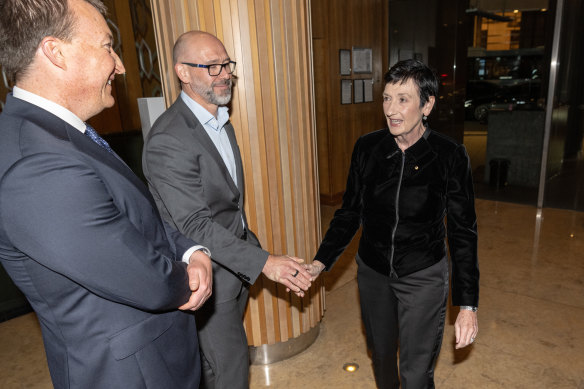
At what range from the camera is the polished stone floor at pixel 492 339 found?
8.92 ft

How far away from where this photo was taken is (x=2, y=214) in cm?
94

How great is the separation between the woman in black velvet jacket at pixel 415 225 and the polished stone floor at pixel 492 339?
0.96 meters

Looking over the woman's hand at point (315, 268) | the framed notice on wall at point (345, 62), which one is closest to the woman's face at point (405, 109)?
the woman's hand at point (315, 268)

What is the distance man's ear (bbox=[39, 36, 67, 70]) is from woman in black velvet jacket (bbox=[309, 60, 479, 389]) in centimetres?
132

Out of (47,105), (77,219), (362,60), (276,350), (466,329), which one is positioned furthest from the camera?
(362,60)

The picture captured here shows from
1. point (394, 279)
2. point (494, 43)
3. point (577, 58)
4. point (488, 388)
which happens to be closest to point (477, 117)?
point (494, 43)

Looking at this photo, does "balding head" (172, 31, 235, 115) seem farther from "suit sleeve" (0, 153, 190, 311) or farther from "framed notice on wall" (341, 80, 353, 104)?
"framed notice on wall" (341, 80, 353, 104)

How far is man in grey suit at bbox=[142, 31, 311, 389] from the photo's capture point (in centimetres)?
181

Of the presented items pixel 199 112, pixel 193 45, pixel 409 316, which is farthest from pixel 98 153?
pixel 409 316

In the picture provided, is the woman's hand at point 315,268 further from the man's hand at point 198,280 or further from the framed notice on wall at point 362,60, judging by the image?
the framed notice on wall at point 362,60

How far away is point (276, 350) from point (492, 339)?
164 centimetres

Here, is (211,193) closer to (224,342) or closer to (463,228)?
(224,342)

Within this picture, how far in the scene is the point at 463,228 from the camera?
185cm

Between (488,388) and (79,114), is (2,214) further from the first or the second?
(488,388)
